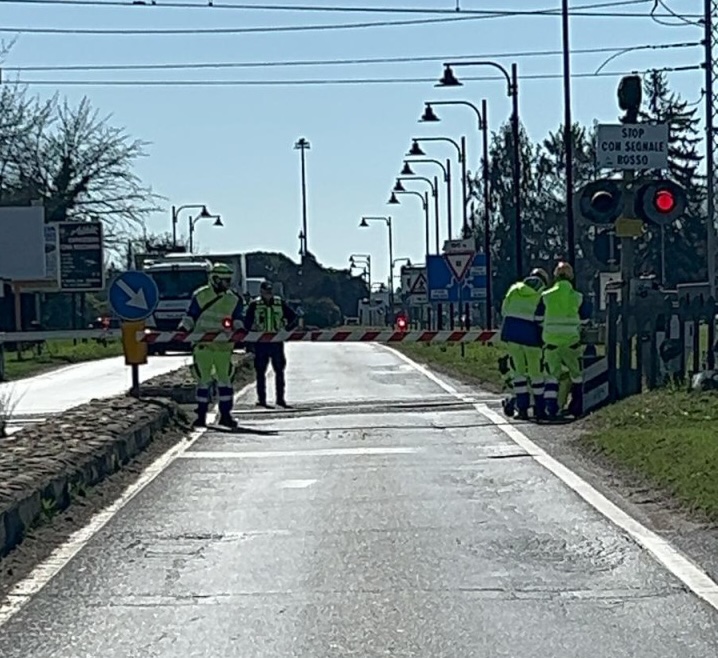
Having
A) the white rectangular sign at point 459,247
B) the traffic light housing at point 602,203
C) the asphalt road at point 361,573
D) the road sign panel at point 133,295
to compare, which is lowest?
the asphalt road at point 361,573

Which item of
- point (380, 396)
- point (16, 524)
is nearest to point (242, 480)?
point (16, 524)

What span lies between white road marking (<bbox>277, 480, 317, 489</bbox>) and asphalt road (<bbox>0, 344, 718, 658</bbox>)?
7cm

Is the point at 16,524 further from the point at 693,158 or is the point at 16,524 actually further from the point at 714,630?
the point at 693,158

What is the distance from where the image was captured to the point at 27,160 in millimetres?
72312

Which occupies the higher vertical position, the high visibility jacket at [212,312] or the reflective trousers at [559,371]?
the high visibility jacket at [212,312]

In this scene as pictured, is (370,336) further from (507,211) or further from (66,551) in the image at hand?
(507,211)

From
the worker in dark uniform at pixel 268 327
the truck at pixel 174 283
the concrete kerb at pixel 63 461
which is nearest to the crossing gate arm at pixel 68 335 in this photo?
the worker in dark uniform at pixel 268 327

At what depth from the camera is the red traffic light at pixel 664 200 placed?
19.2 meters

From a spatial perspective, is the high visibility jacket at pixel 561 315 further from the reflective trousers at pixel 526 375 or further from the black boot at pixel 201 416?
the black boot at pixel 201 416

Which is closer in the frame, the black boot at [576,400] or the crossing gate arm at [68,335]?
the black boot at [576,400]

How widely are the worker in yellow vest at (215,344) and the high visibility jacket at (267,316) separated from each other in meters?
3.10

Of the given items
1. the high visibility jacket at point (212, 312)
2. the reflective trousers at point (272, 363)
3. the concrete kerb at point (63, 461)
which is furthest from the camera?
the reflective trousers at point (272, 363)

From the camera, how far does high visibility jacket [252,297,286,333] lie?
953 inches

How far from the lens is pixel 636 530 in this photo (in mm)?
10805
